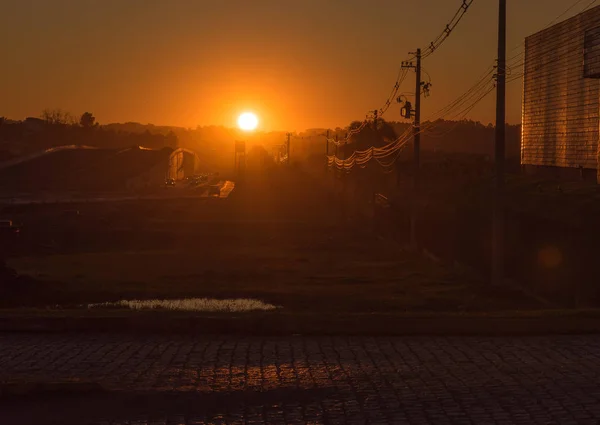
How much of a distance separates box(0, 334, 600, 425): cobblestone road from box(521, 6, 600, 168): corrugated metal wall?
108 feet

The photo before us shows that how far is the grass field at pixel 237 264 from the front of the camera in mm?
30031

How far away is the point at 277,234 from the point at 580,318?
49.1m

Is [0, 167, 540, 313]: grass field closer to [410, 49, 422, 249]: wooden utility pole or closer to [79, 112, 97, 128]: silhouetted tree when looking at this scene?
[410, 49, 422, 249]: wooden utility pole

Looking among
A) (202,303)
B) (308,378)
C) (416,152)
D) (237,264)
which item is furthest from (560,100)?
(308,378)

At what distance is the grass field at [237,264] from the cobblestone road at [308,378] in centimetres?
1127

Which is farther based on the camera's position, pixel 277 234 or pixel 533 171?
pixel 277 234

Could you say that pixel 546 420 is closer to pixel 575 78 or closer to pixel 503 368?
pixel 503 368

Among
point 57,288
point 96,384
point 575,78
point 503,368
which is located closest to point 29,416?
point 96,384

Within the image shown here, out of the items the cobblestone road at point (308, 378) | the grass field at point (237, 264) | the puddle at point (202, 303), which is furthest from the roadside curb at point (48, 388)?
the puddle at point (202, 303)

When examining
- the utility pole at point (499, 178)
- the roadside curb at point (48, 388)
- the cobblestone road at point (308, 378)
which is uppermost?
the utility pole at point (499, 178)

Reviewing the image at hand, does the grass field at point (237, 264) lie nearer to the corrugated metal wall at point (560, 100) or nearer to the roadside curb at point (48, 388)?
the corrugated metal wall at point (560, 100)

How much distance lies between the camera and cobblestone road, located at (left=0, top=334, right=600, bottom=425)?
Answer: 7.95 meters

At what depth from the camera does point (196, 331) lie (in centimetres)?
1210

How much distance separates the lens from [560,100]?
155 feet
